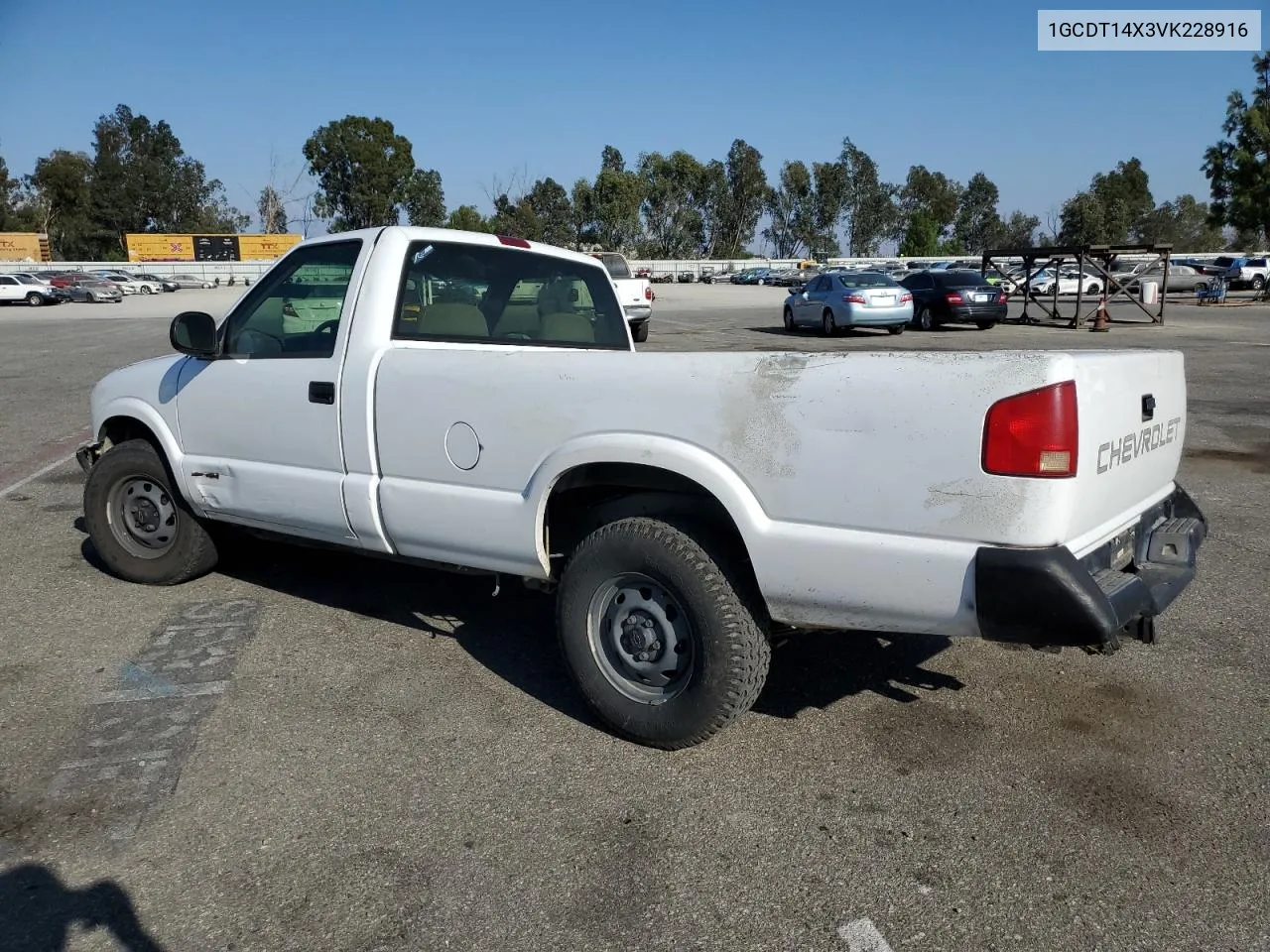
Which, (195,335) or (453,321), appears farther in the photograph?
(195,335)

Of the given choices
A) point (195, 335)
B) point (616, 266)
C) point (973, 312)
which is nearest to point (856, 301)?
point (973, 312)

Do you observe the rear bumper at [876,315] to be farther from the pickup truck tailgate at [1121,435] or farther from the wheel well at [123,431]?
the pickup truck tailgate at [1121,435]

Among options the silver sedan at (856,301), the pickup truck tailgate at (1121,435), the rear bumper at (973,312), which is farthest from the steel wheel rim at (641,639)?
the rear bumper at (973,312)

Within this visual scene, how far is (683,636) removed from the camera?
342cm

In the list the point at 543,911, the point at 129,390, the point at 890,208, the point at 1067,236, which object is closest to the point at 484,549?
the point at 543,911

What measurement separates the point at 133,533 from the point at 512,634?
2.22 m

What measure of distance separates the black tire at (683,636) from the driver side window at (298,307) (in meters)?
1.63

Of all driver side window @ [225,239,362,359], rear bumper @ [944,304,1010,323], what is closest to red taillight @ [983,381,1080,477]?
driver side window @ [225,239,362,359]

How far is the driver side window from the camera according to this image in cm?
441

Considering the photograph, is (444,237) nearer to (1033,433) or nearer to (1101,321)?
(1033,433)

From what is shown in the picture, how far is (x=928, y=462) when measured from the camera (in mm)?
2836

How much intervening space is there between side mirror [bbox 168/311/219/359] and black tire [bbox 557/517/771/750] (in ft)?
7.20

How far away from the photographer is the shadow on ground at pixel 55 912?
8.32 feet

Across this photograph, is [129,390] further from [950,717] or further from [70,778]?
Result: [950,717]
